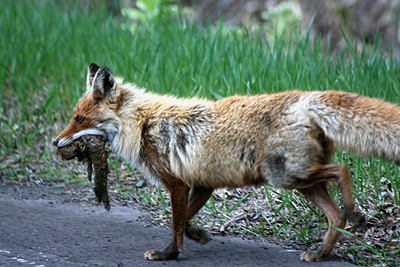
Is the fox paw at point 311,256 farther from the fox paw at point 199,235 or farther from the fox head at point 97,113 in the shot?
the fox head at point 97,113

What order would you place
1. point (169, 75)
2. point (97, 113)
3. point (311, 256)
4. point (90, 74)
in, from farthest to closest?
point (169, 75), point (90, 74), point (97, 113), point (311, 256)

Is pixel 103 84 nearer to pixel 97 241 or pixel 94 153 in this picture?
pixel 94 153

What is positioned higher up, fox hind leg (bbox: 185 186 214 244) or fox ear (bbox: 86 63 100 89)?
fox ear (bbox: 86 63 100 89)

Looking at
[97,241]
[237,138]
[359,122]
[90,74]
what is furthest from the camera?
[90,74]

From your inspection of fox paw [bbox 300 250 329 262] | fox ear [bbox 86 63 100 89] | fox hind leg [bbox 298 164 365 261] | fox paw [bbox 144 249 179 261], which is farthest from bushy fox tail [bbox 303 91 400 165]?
fox ear [bbox 86 63 100 89]

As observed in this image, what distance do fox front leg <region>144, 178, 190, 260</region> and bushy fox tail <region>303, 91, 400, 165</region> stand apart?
47.3 inches

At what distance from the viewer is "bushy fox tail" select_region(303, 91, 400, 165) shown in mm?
2842

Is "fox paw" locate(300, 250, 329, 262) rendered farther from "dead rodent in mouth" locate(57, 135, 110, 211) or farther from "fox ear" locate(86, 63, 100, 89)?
"fox ear" locate(86, 63, 100, 89)

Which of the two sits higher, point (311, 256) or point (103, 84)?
point (103, 84)

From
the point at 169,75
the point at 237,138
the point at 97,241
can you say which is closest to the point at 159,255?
the point at 97,241

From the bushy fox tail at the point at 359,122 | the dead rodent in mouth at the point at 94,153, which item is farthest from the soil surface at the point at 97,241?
the bushy fox tail at the point at 359,122

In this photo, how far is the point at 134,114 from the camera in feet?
12.3

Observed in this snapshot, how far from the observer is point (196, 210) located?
12.1ft

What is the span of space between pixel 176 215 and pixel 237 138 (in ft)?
2.63
